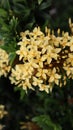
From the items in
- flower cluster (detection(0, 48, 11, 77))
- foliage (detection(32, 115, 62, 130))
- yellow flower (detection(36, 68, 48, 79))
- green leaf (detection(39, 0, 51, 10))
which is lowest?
foliage (detection(32, 115, 62, 130))

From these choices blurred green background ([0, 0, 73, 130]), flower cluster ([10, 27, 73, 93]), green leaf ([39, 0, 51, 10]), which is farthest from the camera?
green leaf ([39, 0, 51, 10])

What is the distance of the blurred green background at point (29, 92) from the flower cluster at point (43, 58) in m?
0.10

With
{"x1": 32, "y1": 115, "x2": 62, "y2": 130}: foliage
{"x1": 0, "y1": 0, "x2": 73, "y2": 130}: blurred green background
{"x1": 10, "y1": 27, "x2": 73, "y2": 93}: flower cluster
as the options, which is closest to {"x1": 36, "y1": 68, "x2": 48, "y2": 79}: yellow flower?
{"x1": 10, "y1": 27, "x2": 73, "y2": 93}: flower cluster

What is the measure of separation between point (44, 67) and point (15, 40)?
0.26 metres

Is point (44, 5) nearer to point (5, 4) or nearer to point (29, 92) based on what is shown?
point (5, 4)

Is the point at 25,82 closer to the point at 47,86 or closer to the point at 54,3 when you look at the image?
the point at 47,86

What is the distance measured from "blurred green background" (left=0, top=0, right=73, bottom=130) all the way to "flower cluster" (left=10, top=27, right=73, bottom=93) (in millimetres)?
99

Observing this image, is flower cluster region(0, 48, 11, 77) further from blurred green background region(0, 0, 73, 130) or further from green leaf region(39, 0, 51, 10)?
green leaf region(39, 0, 51, 10)

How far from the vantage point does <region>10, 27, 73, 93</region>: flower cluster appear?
2.54 meters

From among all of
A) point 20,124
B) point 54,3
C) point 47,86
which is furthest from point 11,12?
point 54,3

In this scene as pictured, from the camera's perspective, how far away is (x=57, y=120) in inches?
123

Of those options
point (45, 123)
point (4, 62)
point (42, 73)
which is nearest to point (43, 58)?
point (42, 73)

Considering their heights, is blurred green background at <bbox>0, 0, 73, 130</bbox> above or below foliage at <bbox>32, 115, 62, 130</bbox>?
above

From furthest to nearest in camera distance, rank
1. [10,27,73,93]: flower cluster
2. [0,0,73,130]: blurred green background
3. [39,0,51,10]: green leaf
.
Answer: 1. [39,0,51,10]: green leaf
2. [0,0,73,130]: blurred green background
3. [10,27,73,93]: flower cluster
